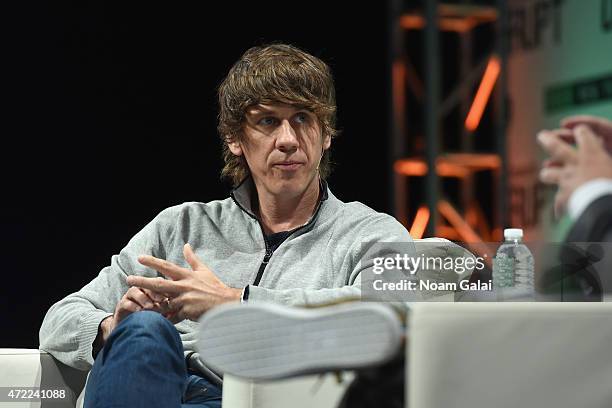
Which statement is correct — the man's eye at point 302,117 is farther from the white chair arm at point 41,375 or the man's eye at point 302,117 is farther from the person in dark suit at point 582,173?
the person in dark suit at point 582,173

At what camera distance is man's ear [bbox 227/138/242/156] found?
2.06 m

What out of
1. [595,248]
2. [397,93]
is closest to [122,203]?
[397,93]

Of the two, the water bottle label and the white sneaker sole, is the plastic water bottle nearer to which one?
the water bottle label

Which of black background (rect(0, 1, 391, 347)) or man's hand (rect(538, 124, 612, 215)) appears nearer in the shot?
man's hand (rect(538, 124, 612, 215))

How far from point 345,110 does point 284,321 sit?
124 inches

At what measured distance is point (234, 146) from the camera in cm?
207

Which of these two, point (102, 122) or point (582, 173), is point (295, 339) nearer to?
point (582, 173)

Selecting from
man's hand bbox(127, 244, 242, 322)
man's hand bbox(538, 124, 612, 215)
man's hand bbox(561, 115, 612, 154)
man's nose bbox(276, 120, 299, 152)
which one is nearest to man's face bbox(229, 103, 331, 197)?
man's nose bbox(276, 120, 299, 152)

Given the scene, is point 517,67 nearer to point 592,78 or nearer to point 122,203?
point 592,78

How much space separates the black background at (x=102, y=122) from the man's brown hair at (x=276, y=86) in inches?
69.0

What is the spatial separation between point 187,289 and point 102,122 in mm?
2228

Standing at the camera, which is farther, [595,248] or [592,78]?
[592,78]

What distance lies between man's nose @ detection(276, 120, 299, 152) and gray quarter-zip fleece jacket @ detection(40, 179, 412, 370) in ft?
0.44

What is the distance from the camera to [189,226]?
6.42 feet
